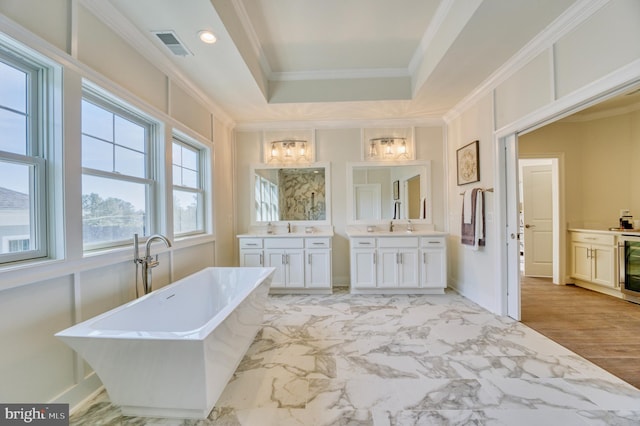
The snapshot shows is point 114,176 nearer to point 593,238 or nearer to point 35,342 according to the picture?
point 35,342

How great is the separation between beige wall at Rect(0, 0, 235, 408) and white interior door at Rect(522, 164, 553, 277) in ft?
18.4

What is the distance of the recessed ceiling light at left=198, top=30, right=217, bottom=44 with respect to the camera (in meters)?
2.00

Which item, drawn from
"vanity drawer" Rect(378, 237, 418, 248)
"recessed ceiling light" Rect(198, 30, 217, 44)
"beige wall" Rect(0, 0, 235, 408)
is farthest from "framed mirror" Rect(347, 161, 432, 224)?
"beige wall" Rect(0, 0, 235, 408)

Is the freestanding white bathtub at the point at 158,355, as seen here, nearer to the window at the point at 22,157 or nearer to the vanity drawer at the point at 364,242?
the window at the point at 22,157

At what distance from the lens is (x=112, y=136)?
199 cm

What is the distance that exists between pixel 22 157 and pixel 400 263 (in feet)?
11.7

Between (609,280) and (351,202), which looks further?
(351,202)

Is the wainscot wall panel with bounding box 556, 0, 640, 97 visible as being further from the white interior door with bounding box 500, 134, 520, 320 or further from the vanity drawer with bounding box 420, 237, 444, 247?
the vanity drawer with bounding box 420, 237, 444, 247

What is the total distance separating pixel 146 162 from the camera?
2348 mm

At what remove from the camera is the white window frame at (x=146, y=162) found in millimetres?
1783

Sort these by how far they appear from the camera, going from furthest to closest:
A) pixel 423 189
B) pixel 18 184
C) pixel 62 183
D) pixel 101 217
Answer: pixel 423 189 < pixel 101 217 < pixel 62 183 < pixel 18 184

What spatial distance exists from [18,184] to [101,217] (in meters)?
0.54

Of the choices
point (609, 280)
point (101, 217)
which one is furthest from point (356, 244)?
point (609, 280)

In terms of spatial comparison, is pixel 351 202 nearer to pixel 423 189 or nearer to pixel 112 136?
pixel 423 189
